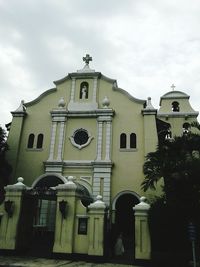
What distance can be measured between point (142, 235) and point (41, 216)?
10338 millimetres

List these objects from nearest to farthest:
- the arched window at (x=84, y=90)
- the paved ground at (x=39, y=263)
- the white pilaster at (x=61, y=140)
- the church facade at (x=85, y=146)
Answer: the paved ground at (x=39, y=263) → the church facade at (x=85, y=146) → the white pilaster at (x=61, y=140) → the arched window at (x=84, y=90)

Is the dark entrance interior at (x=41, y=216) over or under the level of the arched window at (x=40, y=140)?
under

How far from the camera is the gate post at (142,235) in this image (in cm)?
1282

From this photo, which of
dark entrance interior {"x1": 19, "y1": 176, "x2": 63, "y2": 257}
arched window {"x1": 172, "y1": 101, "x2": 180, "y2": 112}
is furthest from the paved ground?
arched window {"x1": 172, "y1": 101, "x2": 180, "y2": 112}

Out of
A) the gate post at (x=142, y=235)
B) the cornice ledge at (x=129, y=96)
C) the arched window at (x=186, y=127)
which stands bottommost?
the gate post at (x=142, y=235)

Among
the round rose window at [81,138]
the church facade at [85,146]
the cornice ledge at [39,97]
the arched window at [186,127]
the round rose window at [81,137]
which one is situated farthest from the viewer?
the arched window at [186,127]

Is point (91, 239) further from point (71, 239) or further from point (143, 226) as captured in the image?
point (143, 226)

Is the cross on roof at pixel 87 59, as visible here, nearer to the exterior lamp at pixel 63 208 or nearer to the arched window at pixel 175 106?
the arched window at pixel 175 106

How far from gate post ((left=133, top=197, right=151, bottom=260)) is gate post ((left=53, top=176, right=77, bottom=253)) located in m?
3.11

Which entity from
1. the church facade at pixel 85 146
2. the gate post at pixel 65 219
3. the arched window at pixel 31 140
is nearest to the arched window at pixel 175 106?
the church facade at pixel 85 146

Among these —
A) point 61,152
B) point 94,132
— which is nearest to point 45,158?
point 61,152

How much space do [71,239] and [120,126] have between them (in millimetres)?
10404

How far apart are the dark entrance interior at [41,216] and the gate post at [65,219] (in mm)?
1005

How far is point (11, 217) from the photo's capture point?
47.2ft
